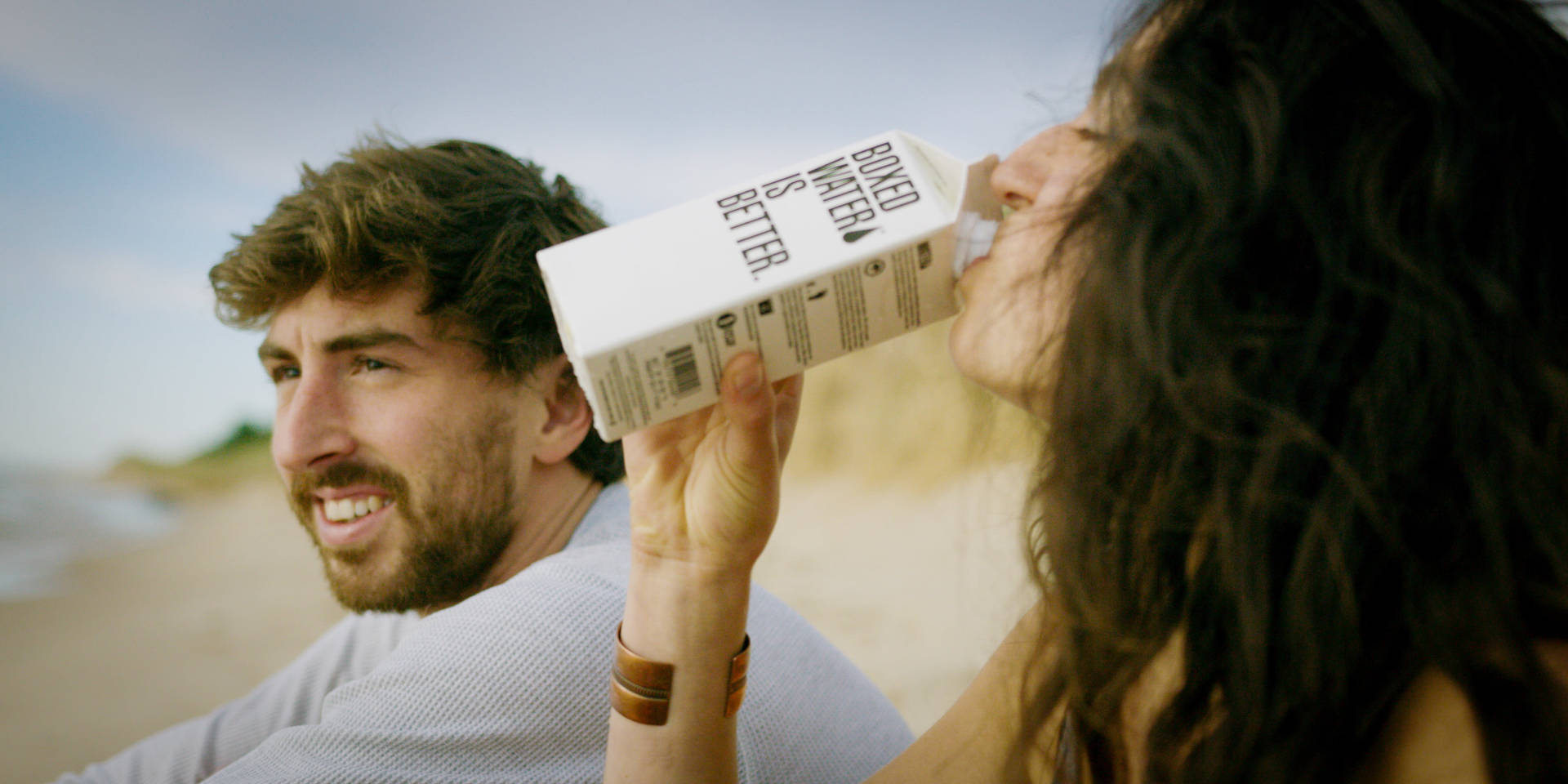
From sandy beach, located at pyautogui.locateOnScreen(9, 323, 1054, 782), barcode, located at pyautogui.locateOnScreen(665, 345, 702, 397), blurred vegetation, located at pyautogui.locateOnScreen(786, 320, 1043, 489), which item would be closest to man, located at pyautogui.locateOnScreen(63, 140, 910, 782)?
barcode, located at pyautogui.locateOnScreen(665, 345, 702, 397)

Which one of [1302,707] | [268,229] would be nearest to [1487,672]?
[1302,707]

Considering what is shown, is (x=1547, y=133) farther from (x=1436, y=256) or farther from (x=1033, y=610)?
(x=1033, y=610)

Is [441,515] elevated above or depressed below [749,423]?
below

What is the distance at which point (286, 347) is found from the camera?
1.33 m

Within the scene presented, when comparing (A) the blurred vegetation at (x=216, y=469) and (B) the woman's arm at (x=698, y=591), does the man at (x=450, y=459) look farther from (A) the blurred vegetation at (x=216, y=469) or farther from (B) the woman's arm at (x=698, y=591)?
(A) the blurred vegetation at (x=216, y=469)

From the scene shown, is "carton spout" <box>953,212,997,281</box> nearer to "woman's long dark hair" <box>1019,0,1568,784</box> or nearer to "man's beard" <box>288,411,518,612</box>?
"woman's long dark hair" <box>1019,0,1568,784</box>

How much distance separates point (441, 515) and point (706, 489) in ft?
1.98

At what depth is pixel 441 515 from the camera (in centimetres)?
127

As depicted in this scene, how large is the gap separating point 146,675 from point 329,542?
5726 millimetres

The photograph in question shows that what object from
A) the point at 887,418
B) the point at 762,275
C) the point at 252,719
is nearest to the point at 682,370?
the point at 762,275

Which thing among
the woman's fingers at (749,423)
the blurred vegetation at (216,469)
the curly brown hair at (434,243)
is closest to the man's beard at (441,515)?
the curly brown hair at (434,243)

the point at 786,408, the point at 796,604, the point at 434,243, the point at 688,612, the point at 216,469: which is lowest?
the point at 216,469

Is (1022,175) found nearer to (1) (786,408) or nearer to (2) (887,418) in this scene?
(1) (786,408)

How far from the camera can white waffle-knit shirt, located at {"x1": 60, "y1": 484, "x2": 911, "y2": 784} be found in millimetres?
892
